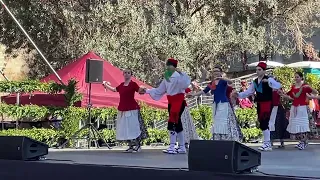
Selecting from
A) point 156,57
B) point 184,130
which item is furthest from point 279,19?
point 184,130

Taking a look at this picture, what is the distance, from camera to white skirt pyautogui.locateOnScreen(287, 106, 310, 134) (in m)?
9.51

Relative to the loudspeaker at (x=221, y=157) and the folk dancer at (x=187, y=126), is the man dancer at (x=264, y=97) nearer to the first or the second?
the folk dancer at (x=187, y=126)

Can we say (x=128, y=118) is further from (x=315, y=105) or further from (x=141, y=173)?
(x=315, y=105)

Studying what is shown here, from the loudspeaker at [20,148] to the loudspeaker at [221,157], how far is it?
214 centimetres

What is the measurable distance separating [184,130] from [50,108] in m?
4.18

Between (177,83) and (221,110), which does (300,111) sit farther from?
(177,83)

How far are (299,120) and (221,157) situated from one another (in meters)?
5.29

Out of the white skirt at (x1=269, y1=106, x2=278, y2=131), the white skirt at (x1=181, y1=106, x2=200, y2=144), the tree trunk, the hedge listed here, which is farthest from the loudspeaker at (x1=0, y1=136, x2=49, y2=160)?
the tree trunk

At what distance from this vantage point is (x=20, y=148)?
6.07 m

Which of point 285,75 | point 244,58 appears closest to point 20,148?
Result: point 285,75

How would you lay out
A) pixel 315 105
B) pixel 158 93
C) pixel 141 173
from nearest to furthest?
pixel 141 173 < pixel 158 93 < pixel 315 105

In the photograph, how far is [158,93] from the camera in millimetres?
8492

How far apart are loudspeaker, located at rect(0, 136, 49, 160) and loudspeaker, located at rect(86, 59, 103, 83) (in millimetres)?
4762

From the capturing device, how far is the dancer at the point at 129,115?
8695 millimetres
